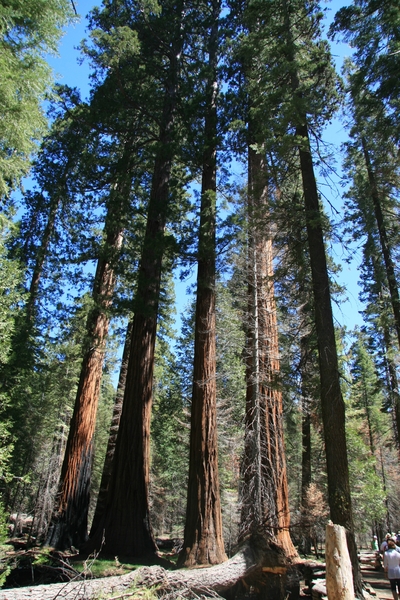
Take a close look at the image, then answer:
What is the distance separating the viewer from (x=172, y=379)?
2189 centimetres

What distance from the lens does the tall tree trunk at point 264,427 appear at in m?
8.01

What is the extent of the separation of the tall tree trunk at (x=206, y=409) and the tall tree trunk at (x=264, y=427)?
0.96 m

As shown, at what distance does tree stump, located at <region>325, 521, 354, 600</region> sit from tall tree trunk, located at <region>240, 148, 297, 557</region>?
347cm

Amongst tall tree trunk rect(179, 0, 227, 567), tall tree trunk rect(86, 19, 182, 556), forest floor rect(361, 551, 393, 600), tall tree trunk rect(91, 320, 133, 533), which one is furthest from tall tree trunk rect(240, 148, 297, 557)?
tall tree trunk rect(91, 320, 133, 533)

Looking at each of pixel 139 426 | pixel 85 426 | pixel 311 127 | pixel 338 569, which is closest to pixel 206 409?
pixel 139 426

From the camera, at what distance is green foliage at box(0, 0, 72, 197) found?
6.99m

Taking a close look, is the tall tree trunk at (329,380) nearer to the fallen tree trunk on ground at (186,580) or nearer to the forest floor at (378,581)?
the fallen tree trunk on ground at (186,580)

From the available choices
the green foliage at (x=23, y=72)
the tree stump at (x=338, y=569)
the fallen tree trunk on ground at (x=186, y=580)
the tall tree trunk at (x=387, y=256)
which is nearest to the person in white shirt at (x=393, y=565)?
the fallen tree trunk on ground at (x=186, y=580)

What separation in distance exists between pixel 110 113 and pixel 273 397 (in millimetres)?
8813

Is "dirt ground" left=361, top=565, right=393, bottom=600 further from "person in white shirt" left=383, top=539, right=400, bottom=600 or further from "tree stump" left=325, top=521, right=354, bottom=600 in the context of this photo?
"tree stump" left=325, top=521, right=354, bottom=600

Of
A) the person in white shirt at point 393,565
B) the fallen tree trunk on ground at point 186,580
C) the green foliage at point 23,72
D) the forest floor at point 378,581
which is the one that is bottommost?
the forest floor at point 378,581

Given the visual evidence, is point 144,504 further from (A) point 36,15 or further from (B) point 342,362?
(A) point 36,15

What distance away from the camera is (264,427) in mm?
8836

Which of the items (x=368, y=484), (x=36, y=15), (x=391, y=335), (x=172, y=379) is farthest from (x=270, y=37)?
(x=368, y=484)
